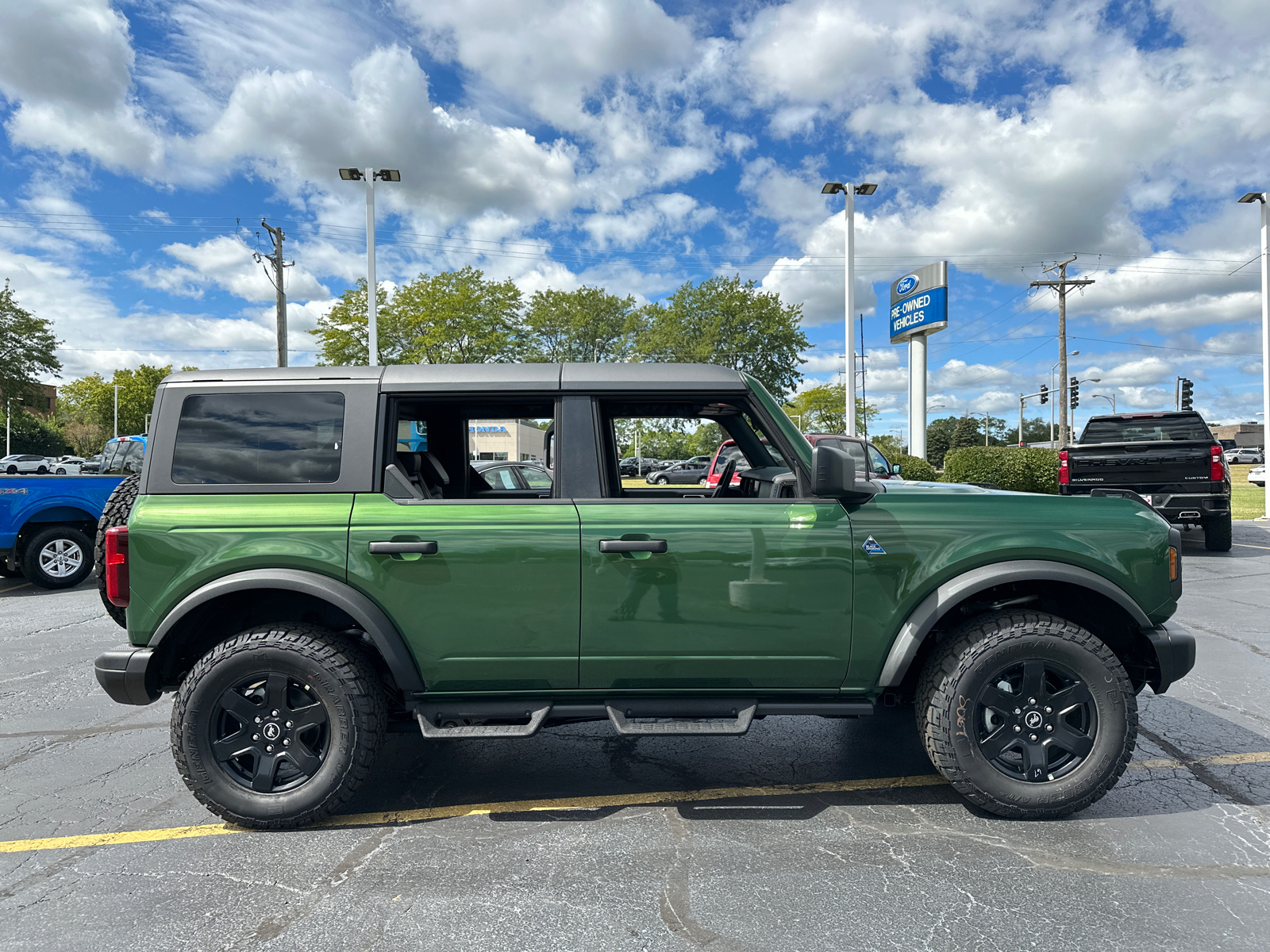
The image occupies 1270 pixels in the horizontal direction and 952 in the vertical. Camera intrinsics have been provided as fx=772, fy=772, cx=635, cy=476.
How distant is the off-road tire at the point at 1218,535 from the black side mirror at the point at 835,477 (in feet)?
33.2

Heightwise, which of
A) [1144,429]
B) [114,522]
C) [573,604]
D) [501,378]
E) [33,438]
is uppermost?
[33,438]

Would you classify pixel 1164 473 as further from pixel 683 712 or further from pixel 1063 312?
pixel 1063 312

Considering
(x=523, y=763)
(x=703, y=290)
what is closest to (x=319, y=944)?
(x=523, y=763)

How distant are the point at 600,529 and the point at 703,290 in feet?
121

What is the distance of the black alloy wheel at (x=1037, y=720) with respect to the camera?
3.13 m

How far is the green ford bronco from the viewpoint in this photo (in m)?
3.07

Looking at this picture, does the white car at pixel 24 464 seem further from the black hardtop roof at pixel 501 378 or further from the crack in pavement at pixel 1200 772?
the crack in pavement at pixel 1200 772

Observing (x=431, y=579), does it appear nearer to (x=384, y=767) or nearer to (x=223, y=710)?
(x=223, y=710)

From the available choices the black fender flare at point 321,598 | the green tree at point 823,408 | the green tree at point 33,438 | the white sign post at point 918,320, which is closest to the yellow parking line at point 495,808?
the black fender flare at point 321,598

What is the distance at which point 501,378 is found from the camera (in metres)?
3.36

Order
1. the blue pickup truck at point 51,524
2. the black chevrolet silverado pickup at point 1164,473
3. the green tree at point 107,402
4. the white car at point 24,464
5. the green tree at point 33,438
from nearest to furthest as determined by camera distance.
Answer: the blue pickup truck at point 51,524
the black chevrolet silverado pickup at point 1164,473
the white car at point 24,464
the green tree at point 33,438
the green tree at point 107,402

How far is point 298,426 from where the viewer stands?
3.22m

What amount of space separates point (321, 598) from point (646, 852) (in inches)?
63.2

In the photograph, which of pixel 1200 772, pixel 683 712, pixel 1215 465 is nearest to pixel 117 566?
pixel 683 712
